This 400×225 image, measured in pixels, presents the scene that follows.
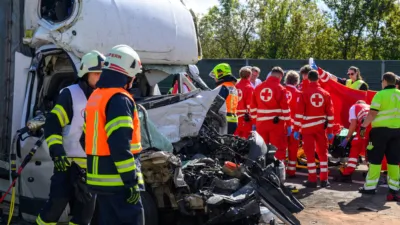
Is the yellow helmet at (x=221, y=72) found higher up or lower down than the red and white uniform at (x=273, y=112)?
higher up

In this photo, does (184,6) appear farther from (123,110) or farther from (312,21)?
(312,21)

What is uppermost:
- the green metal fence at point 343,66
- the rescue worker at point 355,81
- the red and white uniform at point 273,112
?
A: the green metal fence at point 343,66

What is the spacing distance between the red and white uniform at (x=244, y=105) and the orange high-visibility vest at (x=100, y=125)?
20.9ft

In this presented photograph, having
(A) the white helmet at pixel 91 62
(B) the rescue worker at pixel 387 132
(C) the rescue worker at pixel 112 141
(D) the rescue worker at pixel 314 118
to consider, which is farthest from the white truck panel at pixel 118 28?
(B) the rescue worker at pixel 387 132

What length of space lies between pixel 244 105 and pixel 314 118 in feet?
7.40

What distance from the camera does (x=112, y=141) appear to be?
4332 mm

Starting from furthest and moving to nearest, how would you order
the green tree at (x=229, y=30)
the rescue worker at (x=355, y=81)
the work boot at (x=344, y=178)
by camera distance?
the green tree at (x=229, y=30)
the rescue worker at (x=355, y=81)
the work boot at (x=344, y=178)

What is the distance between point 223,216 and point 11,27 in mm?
2976

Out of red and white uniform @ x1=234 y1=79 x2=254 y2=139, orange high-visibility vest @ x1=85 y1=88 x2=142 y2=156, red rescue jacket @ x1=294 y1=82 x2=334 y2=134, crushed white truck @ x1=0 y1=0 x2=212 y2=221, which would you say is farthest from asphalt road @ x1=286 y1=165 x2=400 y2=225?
orange high-visibility vest @ x1=85 y1=88 x2=142 y2=156

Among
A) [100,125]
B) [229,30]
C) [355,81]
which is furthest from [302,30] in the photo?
[100,125]

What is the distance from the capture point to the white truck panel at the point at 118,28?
622cm

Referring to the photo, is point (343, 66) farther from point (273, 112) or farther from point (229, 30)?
point (229, 30)

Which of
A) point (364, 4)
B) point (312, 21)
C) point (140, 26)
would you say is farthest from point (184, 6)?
point (312, 21)

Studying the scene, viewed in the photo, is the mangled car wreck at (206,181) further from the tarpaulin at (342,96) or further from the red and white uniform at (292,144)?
the tarpaulin at (342,96)
